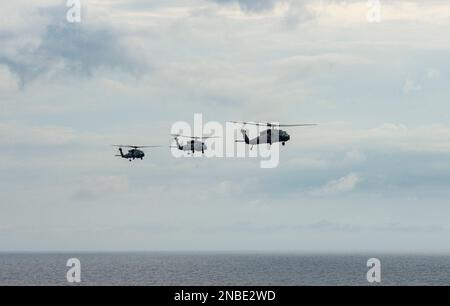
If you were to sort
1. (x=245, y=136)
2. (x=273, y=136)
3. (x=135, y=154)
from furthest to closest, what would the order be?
(x=135, y=154)
(x=245, y=136)
(x=273, y=136)

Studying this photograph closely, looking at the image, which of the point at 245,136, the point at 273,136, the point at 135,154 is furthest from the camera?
the point at 135,154

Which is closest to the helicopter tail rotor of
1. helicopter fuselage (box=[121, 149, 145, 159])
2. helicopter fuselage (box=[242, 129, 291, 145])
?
helicopter fuselage (box=[242, 129, 291, 145])

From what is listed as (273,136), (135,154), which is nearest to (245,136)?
(273,136)

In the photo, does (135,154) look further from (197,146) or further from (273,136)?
(273,136)

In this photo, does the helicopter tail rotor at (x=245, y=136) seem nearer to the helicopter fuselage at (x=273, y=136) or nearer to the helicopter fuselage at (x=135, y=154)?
the helicopter fuselage at (x=273, y=136)

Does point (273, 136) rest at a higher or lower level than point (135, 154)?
lower

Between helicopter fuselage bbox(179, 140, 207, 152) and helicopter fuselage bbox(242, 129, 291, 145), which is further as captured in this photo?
helicopter fuselage bbox(179, 140, 207, 152)

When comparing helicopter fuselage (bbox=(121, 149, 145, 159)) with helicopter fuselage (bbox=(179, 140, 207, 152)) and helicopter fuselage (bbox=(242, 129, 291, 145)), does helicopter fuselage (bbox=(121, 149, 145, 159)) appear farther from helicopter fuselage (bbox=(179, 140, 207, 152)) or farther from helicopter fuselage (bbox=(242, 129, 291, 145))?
helicopter fuselage (bbox=(242, 129, 291, 145))

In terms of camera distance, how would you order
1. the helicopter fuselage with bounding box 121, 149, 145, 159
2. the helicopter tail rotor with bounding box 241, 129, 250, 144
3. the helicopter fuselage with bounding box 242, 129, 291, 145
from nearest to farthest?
the helicopter fuselage with bounding box 242, 129, 291, 145
the helicopter tail rotor with bounding box 241, 129, 250, 144
the helicopter fuselage with bounding box 121, 149, 145, 159

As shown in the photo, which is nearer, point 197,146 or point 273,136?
point 273,136

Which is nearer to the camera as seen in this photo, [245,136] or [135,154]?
[245,136]

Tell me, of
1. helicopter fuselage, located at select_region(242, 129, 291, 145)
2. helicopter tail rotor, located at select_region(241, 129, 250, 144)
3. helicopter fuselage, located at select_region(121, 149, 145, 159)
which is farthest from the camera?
helicopter fuselage, located at select_region(121, 149, 145, 159)

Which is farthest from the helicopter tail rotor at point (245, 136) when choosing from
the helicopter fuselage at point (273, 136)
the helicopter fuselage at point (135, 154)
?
the helicopter fuselage at point (135, 154)
